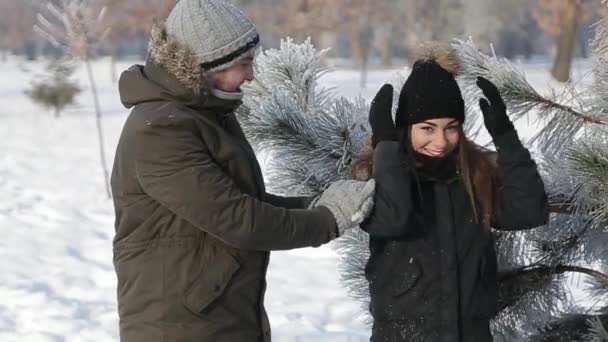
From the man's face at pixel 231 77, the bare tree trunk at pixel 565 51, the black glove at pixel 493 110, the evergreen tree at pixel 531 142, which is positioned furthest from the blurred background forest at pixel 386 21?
the man's face at pixel 231 77

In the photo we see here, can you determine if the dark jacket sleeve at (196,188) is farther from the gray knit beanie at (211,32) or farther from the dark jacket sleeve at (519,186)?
the dark jacket sleeve at (519,186)

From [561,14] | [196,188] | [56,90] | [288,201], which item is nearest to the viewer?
[196,188]

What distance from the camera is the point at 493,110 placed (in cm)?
164

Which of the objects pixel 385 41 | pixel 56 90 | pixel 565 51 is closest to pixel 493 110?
pixel 56 90

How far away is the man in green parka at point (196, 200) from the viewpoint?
1532mm

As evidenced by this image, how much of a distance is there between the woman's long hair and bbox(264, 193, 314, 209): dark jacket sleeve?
26 cm

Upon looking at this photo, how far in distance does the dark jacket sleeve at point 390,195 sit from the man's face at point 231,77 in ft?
1.08

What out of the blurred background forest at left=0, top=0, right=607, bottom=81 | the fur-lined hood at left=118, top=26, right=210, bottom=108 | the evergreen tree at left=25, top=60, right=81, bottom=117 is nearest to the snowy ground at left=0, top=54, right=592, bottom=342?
the fur-lined hood at left=118, top=26, right=210, bottom=108

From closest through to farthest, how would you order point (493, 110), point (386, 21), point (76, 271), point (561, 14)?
point (493, 110)
point (76, 271)
point (561, 14)
point (386, 21)

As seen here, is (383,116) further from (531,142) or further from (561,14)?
(561,14)

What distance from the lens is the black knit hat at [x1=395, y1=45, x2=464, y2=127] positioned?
5.67 ft

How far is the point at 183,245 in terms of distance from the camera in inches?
63.0

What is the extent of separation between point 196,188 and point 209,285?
0.21 meters

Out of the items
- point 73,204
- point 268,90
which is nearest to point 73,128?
point 73,204
